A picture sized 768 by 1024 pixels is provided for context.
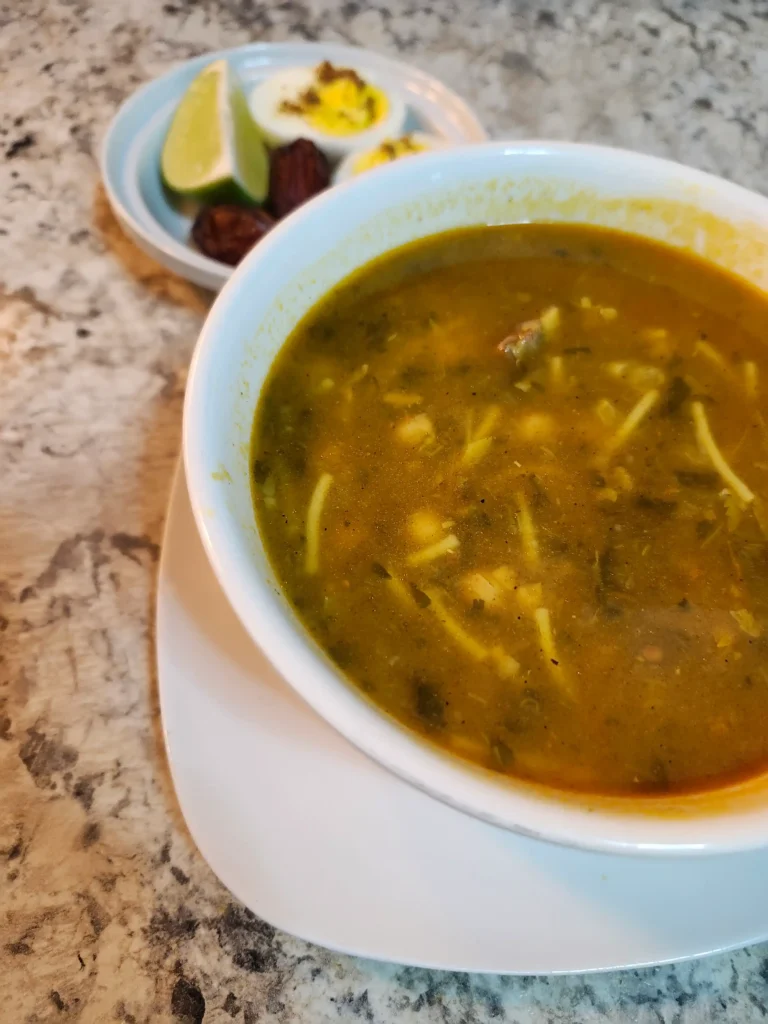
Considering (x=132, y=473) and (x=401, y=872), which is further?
(x=132, y=473)

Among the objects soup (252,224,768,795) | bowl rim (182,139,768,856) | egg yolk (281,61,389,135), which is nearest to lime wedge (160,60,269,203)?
egg yolk (281,61,389,135)

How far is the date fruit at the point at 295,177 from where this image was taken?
182 cm

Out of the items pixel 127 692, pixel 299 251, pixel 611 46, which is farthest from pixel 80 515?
pixel 611 46

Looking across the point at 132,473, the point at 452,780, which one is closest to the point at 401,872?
the point at 452,780

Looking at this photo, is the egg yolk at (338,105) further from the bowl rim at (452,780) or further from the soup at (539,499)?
the bowl rim at (452,780)

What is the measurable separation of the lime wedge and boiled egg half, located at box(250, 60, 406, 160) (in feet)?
0.27

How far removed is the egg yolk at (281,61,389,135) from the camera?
1.95 m

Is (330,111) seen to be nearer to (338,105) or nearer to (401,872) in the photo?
(338,105)

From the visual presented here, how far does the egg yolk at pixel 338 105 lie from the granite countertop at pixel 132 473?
265mm

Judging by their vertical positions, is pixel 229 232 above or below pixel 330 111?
below

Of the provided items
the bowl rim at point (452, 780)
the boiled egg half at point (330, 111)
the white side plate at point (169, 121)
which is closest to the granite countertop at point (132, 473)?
the white side plate at point (169, 121)

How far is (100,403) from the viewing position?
58.5 inches

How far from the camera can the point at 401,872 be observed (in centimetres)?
98

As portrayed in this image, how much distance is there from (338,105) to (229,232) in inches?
20.6
